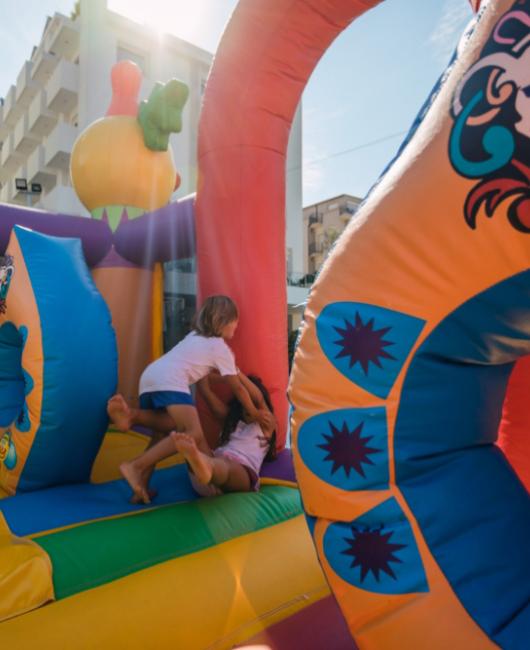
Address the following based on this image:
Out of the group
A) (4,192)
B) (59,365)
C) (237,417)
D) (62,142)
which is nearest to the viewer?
A: (59,365)

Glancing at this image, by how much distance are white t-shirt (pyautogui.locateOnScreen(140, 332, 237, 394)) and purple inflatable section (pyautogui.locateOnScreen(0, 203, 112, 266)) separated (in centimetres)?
119

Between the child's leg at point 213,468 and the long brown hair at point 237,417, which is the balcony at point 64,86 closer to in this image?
the long brown hair at point 237,417

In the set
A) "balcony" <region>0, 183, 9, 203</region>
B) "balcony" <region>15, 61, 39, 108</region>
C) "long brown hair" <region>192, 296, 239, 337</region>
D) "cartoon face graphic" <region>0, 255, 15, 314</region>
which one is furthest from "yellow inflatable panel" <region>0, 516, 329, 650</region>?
"balcony" <region>0, 183, 9, 203</region>

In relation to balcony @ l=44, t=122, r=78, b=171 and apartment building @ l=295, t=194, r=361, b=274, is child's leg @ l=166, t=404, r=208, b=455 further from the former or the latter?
apartment building @ l=295, t=194, r=361, b=274

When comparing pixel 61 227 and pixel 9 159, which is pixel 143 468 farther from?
pixel 9 159

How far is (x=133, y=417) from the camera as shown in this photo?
193cm

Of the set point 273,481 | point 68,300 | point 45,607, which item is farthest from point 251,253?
point 45,607

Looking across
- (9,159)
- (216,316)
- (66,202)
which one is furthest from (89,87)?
(216,316)

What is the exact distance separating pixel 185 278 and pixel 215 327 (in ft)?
6.53

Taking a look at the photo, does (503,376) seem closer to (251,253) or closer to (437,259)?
(437,259)

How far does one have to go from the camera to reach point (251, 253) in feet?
7.43

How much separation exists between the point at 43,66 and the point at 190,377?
1590 centimetres

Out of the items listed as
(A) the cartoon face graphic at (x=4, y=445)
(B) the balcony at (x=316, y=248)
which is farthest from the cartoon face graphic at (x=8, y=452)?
(B) the balcony at (x=316, y=248)

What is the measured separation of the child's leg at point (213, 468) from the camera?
1.53m
